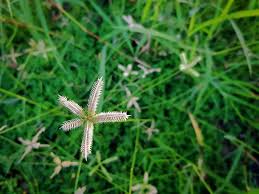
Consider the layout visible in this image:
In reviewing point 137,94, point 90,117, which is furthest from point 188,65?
point 90,117

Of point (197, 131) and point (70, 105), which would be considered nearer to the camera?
point (70, 105)

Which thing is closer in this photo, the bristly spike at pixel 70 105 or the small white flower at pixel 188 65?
the bristly spike at pixel 70 105

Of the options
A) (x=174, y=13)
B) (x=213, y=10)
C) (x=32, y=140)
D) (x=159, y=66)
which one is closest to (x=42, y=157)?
(x=32, y=140)

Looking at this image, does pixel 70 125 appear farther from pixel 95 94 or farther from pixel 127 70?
pixel 127 70

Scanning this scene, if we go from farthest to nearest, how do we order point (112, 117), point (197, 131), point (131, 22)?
1. point (131, 22)
2. point (197, 131)
3. point (112, 117)

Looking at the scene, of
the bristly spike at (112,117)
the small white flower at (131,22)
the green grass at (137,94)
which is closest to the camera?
the bristly spike at (112,117)

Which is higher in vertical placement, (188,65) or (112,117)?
(188,65)

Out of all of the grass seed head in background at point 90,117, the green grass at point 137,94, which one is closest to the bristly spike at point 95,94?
the grass seed head in background at point 90,117

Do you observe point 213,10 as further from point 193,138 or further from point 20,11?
point 20,11

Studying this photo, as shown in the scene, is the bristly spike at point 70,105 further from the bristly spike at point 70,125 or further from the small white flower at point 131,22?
the small white flower at point 131,22
